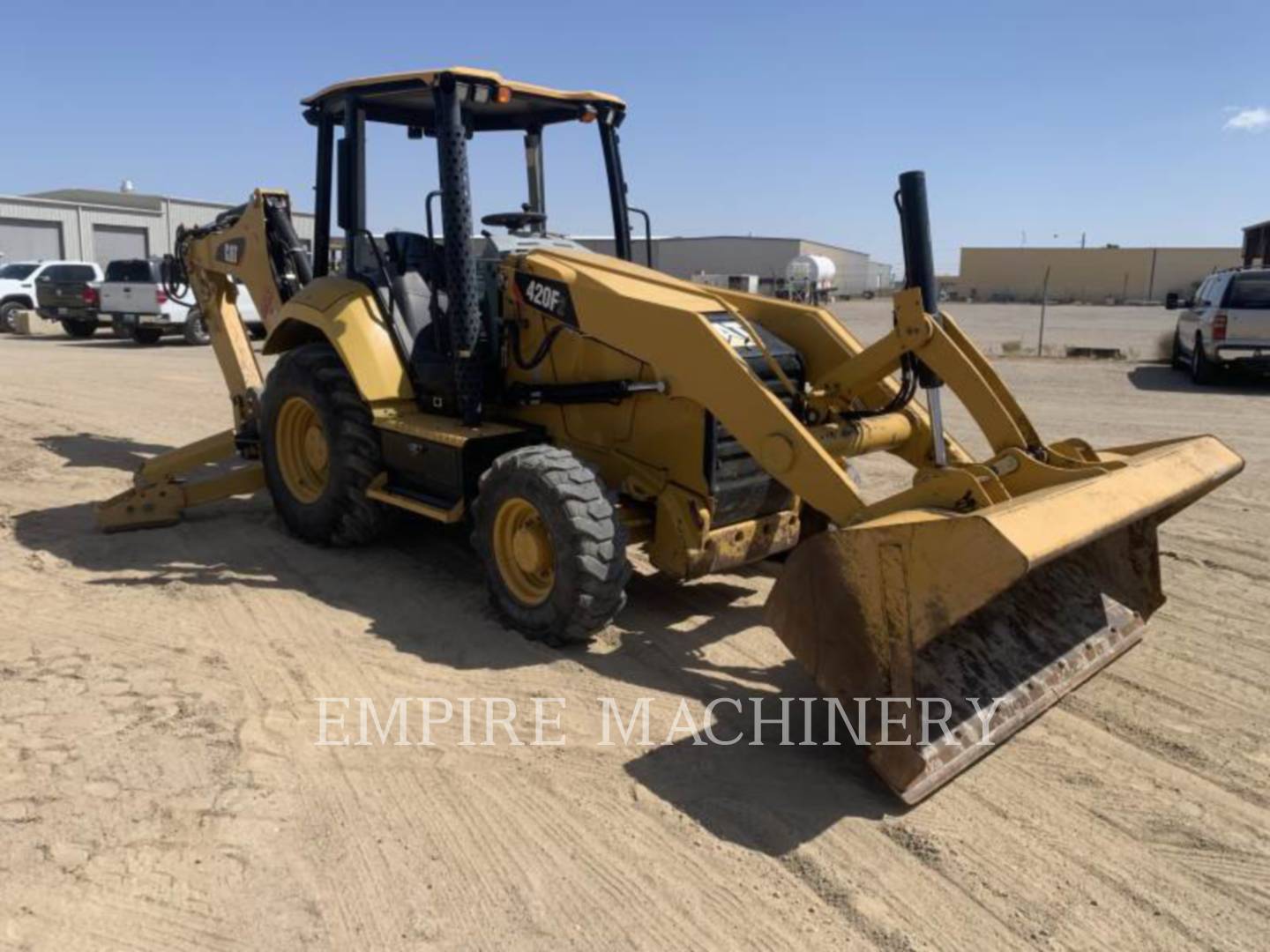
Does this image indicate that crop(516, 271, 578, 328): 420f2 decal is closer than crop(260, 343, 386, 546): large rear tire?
Yes

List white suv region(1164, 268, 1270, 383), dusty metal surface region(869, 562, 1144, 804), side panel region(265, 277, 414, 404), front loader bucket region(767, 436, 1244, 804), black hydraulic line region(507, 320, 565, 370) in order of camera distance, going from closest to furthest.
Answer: front loader bucket region(767, 436, 1244, 804) < dusty metal surface region(869, 562, 1144, 804) < black hydraulic line region(507, 320, 565, 370) < side panel region(265, 277, 414, 404) < white suv region(1164, 268, 1270, 383)

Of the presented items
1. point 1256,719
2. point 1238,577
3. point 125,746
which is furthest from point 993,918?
point 1238,577

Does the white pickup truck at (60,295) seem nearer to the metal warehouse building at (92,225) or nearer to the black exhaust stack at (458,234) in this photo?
the metal warehouse building at (92,225)

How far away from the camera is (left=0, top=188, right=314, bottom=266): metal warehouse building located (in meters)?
41.2

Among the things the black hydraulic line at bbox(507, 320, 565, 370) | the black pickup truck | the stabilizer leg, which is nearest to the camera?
the black hydraulic line at bbox(507, 320, 565, 370)

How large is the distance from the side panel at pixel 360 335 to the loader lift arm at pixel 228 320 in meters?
1.25

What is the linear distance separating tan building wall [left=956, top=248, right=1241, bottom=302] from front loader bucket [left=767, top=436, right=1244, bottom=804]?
6410cm

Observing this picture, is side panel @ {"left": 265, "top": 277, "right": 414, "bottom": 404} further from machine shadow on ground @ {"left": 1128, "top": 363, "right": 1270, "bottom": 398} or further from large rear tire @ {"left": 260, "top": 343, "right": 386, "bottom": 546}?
machine shadow on ground @ {"left": 1128, "top": 363, "right": 1270, "bottom": 398}

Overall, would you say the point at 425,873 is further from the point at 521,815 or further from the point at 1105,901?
the point at 1105,901

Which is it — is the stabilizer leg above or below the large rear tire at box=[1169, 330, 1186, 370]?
below

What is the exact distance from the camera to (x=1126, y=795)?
353 centimetres

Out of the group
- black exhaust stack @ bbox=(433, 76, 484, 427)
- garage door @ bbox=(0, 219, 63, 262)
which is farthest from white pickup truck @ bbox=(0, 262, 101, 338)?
black exhaust stack @ bbox=(433, 76, 484, 427)

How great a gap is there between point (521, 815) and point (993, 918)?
4.95ft

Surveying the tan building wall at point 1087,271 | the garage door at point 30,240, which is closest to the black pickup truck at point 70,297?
the garage door at point 30,240
